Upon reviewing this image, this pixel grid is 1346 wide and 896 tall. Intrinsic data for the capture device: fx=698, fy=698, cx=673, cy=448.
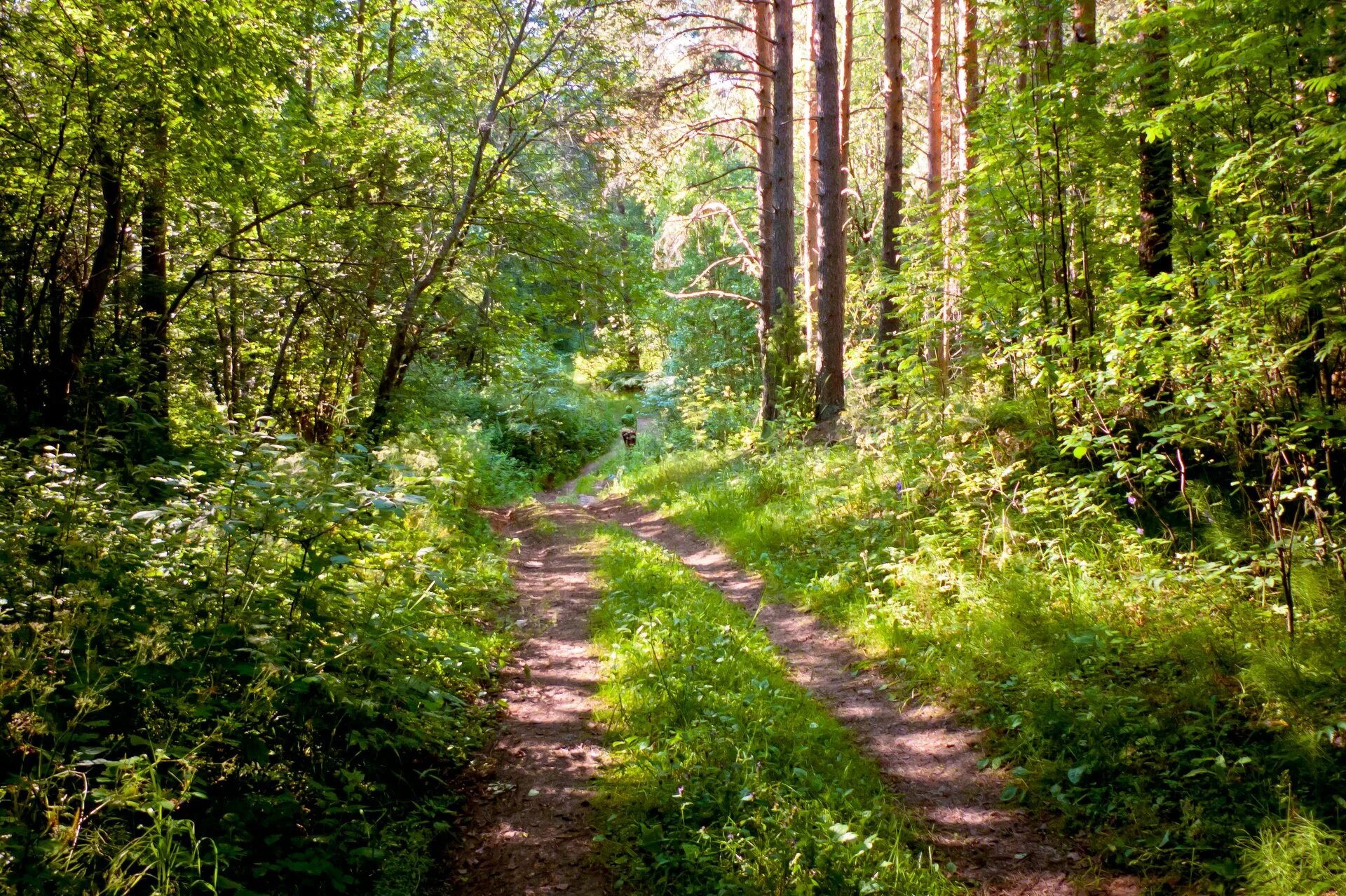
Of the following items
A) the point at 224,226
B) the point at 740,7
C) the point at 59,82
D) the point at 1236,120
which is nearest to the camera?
the point at 1236,120

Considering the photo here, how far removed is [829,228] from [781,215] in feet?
8.06

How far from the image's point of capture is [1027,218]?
660 cm

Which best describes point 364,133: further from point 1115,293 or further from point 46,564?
point 1115,293

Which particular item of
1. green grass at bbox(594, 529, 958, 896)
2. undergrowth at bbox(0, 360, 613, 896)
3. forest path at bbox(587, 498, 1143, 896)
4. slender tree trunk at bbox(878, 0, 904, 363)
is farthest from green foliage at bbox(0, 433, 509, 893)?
slender tree trunk at bbox(878, 0, 904, 363)

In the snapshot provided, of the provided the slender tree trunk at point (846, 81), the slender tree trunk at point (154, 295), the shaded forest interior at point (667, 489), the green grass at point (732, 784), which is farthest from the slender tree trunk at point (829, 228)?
the slender tree trunk at point (154, 295)

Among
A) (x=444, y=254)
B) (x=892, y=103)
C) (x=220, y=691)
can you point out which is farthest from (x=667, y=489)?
(x=220, y=691)

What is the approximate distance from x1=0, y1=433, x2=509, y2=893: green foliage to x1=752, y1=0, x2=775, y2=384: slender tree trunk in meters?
10.8

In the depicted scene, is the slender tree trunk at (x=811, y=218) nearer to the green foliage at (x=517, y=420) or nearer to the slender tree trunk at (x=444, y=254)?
the green foliage at (x=517, y=420)

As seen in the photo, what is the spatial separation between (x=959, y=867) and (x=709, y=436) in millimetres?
13415

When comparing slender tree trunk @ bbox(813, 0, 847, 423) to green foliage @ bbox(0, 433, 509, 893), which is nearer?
green foliage @ bbox(0, 433, 509, 893)

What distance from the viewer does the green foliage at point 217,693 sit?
2457mm

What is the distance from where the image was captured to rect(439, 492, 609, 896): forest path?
3.43 m

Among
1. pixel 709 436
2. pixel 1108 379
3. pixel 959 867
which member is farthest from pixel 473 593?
pixel 709 436

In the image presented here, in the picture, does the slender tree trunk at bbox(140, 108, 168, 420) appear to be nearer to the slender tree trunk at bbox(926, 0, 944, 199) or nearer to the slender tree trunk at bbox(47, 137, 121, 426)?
the slender tree trunk at bbox(47, 137, 121, 426)
